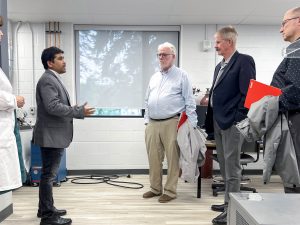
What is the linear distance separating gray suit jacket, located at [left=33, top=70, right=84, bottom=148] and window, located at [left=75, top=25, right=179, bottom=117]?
207 cm

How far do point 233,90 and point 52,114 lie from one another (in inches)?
58.3

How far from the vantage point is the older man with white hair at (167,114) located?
3.12 metres

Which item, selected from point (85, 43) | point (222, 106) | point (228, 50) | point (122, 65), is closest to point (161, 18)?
point (122, 65)

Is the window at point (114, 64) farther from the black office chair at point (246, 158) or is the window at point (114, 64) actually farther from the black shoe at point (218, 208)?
the black shoe at point (218, 208)

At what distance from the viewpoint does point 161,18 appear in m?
4.12

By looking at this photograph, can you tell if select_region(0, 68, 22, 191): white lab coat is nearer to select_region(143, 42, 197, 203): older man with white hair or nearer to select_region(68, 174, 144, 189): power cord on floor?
select_region(143, 42, 197, 203): older man with white hair

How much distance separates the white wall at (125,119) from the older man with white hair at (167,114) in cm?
124

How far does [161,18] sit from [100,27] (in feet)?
3.29

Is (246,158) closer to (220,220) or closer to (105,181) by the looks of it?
(220,220)

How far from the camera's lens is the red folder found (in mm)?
1523

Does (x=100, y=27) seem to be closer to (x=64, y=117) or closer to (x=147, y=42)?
(x=147, y=42)

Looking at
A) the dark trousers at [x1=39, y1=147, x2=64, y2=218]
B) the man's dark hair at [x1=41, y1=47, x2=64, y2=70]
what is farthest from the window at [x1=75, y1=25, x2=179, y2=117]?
the dark trousers at [x1=39, y1=147, x2=64, y2=218]

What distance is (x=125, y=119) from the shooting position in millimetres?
4477

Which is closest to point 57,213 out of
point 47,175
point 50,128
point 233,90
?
point 47,175
